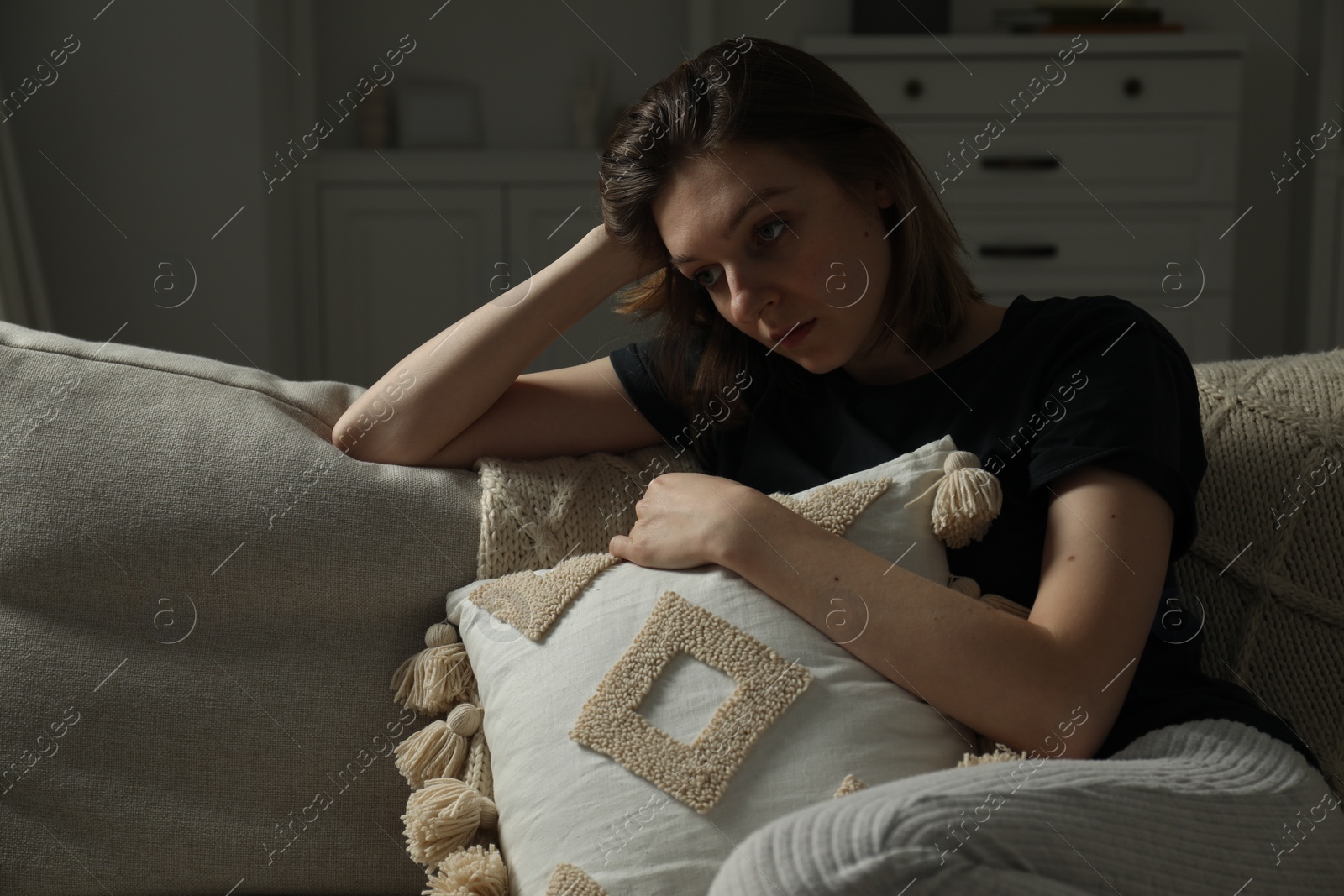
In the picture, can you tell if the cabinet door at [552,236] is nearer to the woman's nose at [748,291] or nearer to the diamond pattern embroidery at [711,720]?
the woman's nose at [748,291]

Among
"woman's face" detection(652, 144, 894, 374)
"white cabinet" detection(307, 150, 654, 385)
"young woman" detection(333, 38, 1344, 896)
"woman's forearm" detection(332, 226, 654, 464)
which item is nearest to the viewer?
"young woman" detection(333, 38, 1344, 896)

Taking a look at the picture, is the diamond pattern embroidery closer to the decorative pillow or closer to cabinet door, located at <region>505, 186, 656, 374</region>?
the decorative pillow

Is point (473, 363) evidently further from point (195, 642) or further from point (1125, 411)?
point (1125, 411)

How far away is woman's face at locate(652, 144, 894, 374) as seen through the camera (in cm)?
99

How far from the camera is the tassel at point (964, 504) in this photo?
884 millimetres

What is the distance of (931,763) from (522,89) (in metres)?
2.78

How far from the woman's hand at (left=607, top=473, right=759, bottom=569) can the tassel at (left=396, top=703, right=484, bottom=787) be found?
187 mm

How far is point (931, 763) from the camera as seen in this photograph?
811mm

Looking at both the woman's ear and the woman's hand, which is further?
the woman's ear

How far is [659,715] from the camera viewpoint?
820 mm

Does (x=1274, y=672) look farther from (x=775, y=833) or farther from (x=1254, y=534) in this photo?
(x=775, y=833)

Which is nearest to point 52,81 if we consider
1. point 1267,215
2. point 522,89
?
point 522,89

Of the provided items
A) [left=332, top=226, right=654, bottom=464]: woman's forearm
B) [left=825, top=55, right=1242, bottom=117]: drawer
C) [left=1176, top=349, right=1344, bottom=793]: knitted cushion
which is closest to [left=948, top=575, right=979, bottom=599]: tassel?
[left=1176, top=349, right=1344, bottom=793]: knitted cushion

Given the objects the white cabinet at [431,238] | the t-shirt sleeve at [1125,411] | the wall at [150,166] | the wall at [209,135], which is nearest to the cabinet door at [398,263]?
the white cabinet at [431,238]
